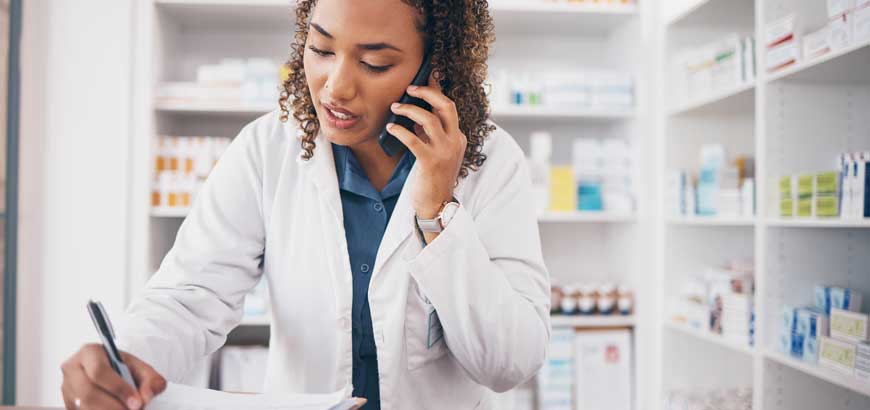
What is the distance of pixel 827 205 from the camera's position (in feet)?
6.37

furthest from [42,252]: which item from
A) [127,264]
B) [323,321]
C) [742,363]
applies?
[742,363]

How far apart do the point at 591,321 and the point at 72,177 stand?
2.36 metres

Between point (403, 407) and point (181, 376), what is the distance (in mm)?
419

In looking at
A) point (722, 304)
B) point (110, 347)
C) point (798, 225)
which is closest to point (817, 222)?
point (798, 225)

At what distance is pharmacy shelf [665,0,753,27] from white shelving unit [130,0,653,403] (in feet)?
0.57

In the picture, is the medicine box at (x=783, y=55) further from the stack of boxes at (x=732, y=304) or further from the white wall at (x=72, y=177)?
the white wall at (x=72, y=177)

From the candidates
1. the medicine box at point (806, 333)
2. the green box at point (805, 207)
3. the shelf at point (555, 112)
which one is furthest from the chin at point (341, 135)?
the shelf at point (555, 112)

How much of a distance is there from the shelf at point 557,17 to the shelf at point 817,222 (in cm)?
128

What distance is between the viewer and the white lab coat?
1.16 metres

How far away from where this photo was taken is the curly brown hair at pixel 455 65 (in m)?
1.28

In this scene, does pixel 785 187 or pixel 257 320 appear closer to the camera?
pixel 785 187

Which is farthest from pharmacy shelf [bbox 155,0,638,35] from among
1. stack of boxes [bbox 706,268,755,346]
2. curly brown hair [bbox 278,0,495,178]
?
curly brown hair [bbox 278,0,495,178]

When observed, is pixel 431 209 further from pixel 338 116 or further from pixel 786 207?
pixel 786 207

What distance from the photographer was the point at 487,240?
1.28 m
